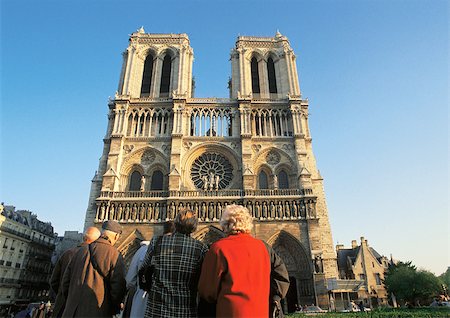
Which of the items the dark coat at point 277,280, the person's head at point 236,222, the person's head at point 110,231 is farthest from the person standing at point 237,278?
the person's head at point 110,231

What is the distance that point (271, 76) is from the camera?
2842 centimetres

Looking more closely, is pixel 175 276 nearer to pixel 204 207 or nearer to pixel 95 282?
pixel 95 282

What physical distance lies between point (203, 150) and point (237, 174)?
3.48m

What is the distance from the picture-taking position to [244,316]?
2395 mm

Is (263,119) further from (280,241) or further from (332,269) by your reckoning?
(332,269)

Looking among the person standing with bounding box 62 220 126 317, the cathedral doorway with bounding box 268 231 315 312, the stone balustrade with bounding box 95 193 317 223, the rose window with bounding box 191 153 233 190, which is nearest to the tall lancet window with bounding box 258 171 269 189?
the stone balustrade with bounding box 95 193 317 223

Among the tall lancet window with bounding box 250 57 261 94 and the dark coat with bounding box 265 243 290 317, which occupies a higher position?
the tall lancet window with bounding box 250 57 261 94

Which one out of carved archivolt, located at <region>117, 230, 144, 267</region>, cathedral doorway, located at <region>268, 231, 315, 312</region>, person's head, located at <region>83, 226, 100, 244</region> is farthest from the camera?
carved archivolt, located at <region>117, 230, 144, 267</region>

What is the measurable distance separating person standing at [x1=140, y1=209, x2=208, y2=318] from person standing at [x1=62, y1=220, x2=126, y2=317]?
63 cm

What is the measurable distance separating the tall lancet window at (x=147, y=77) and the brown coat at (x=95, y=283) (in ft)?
82.6

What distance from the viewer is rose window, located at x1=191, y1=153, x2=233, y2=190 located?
75.4 ft

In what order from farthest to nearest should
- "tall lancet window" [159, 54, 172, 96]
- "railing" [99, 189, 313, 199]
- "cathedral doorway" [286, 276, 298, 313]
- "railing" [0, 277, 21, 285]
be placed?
"tall lancet window" [159, 54, 172, 96]
"railing" [0, 277, 21, 285]
"railing" [99, 189, 313, 199]
"cathedral doorway" [286, 276, 298, 313]

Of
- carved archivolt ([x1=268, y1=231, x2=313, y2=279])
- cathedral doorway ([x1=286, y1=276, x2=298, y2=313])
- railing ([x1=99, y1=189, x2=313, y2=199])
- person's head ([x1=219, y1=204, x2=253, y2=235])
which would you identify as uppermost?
railing ([x1=99, y1=189, x2=313, y2=199])

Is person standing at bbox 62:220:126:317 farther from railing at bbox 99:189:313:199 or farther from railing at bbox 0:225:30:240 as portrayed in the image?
railing at bbox 0:225:30:240
